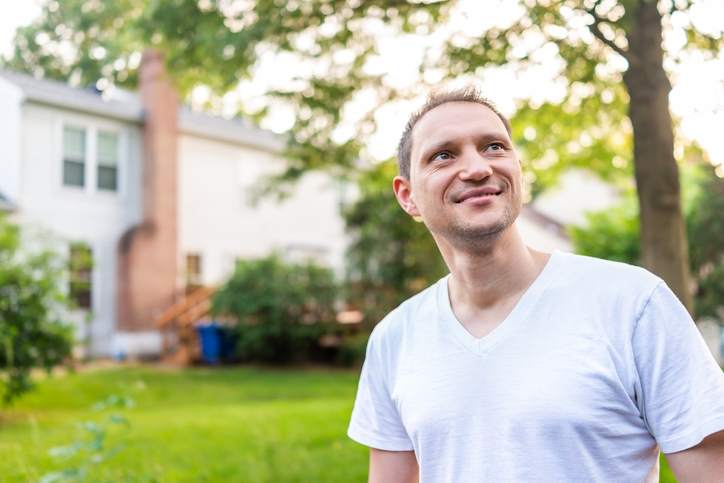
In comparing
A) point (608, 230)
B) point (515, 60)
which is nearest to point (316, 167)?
point (515, 60)

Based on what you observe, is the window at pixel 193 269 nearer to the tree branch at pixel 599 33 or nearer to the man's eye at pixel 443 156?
the tree branch at pixel 599 33

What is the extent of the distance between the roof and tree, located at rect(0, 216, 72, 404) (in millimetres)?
9975

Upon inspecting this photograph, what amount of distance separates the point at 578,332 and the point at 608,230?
54.2 feet

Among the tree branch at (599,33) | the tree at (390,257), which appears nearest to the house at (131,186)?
the tree at (390,257)

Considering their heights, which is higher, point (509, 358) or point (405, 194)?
point (405, 194)

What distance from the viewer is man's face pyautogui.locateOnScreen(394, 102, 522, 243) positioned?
197 cm

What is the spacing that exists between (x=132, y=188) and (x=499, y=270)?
20183 millimetres

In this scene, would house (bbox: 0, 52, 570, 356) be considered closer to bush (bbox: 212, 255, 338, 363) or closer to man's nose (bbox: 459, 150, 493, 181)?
bush (bbox: 212, 255, 338, 363)

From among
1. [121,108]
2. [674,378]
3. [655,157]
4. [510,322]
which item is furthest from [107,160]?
[674,378]

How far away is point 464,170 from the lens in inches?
78.4

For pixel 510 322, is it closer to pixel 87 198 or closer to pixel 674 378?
pixel 674 378

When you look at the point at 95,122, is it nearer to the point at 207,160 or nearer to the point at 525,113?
the point at 207,160

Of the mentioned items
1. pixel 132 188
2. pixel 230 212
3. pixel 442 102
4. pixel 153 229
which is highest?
pixel 132 188

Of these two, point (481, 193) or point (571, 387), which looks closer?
point (571, 387)
